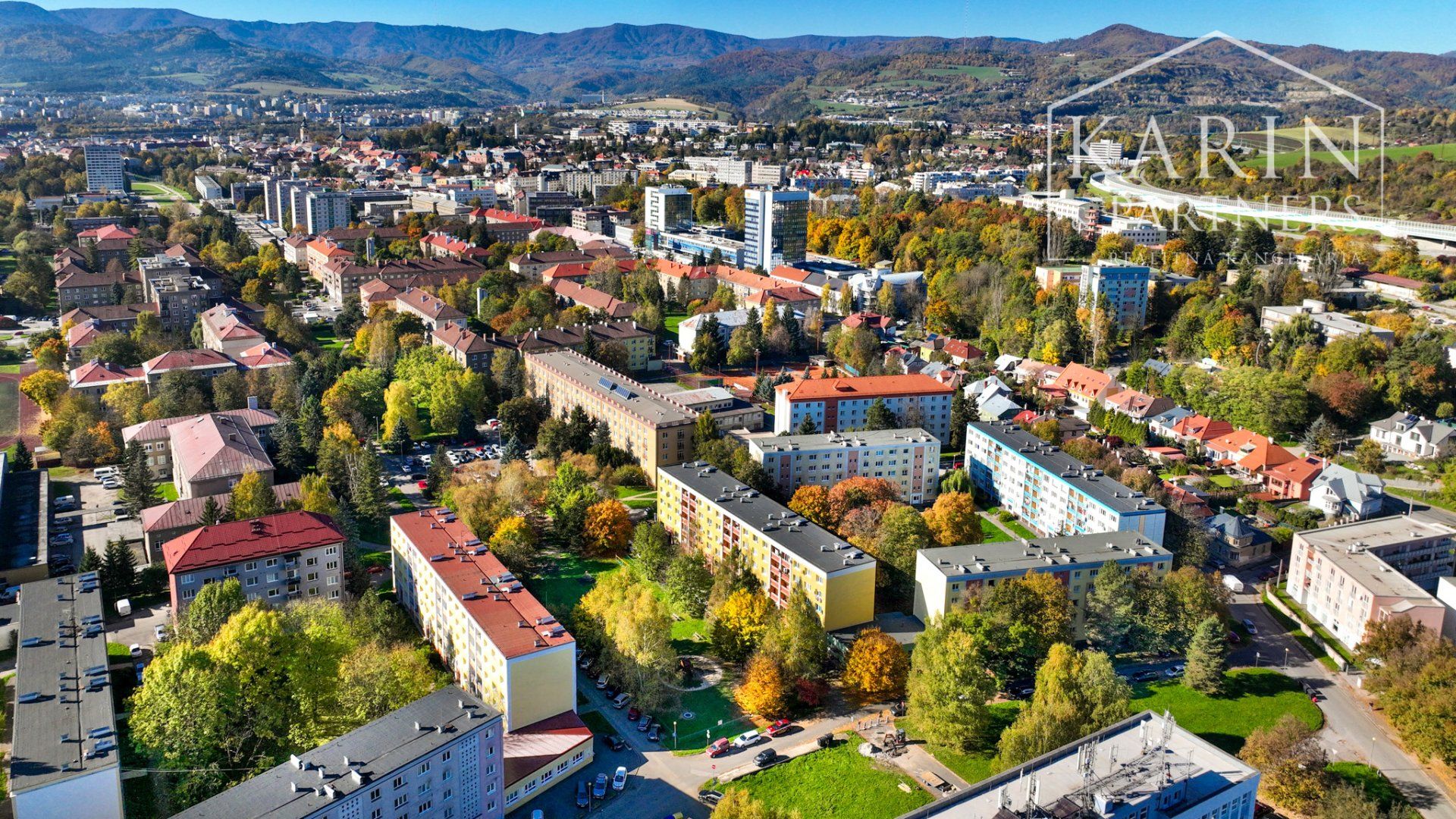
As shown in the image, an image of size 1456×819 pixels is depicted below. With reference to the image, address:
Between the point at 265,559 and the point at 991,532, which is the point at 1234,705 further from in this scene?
the point at 265,559

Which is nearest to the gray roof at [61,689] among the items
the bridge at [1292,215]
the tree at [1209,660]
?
the tree at [1209,660]

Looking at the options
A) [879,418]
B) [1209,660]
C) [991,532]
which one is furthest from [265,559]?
[1209,660]

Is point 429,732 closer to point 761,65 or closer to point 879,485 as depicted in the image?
point 879,485

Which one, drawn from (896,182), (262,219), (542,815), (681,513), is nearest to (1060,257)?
(896,182)

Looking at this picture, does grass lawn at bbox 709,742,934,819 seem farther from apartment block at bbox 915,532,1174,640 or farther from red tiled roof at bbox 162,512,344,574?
red tiled roof at bbox 162,512,344,574

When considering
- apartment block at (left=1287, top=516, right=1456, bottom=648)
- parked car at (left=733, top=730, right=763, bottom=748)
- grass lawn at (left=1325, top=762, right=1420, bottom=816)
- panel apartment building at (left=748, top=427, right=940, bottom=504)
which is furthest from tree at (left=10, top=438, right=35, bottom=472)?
apartment block at (left=1287, top=516, right=1456, bottom=648)

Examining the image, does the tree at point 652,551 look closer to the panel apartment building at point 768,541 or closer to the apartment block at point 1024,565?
the panel apartment building at point 768,541
